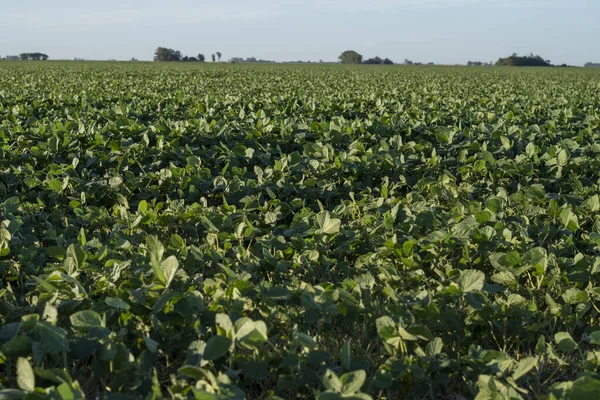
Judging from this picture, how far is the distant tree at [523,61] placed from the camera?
93750 millimetres

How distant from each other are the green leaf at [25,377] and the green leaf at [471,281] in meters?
1.89

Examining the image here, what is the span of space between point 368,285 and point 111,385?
1.31 m

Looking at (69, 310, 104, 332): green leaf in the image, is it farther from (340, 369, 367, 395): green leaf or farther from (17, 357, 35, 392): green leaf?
(340, 369, 367, 395): green leaf

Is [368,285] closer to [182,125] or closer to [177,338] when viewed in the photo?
[177,338]

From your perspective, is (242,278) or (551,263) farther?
(551,263)

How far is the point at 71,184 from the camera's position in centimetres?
481

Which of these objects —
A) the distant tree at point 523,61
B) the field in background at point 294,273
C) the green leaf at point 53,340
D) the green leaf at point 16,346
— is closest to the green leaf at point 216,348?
the field in background at point 294,273

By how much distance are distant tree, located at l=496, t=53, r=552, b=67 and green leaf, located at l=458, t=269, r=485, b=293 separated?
98.9 m

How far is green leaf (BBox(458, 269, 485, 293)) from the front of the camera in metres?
2.57

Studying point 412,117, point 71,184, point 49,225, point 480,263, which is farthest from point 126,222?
point 412,117

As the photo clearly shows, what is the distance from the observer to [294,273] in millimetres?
3352

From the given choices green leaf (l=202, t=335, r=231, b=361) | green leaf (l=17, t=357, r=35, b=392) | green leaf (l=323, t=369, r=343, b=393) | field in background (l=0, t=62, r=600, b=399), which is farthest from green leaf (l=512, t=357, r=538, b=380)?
green leaf (l=17, t=357, r=35, b=392)

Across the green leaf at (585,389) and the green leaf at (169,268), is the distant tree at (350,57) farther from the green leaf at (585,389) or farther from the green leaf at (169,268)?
the green leaf at (585,389)

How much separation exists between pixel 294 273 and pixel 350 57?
12304 cm
